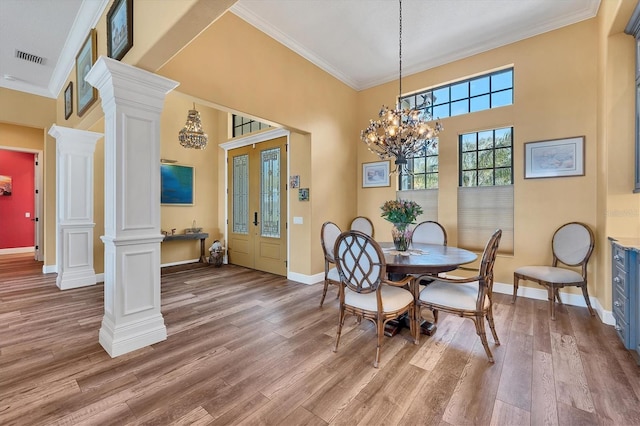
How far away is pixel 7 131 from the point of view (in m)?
5.60

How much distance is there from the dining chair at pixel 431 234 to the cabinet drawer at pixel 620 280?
1558 millimetres

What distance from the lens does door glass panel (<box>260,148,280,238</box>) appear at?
5008 mm

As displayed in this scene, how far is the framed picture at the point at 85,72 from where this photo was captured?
2.99 m

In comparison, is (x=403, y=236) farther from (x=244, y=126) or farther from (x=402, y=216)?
(x=244, y=126)

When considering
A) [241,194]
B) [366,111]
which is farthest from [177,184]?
[366,111]

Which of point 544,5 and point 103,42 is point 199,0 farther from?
point 544,5

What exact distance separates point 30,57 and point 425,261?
5.82m

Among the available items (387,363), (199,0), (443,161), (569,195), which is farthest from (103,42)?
(569,195)

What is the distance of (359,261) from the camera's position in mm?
2219

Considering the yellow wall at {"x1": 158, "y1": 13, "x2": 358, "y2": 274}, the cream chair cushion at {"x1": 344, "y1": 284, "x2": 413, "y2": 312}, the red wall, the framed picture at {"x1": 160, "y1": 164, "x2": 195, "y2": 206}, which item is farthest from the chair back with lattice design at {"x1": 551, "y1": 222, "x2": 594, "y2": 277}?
the red wall

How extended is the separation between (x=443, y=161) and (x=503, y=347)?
2802mm

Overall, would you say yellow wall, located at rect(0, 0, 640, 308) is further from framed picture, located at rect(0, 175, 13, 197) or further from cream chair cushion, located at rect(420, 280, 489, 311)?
framed picture, located at rect(0, 175, 13, 197)

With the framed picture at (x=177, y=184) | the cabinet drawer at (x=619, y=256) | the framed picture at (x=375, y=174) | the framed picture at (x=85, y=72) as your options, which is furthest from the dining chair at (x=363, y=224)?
the framed picture at (x=85, y=72)

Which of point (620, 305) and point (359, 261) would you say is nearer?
point (359, 261)
